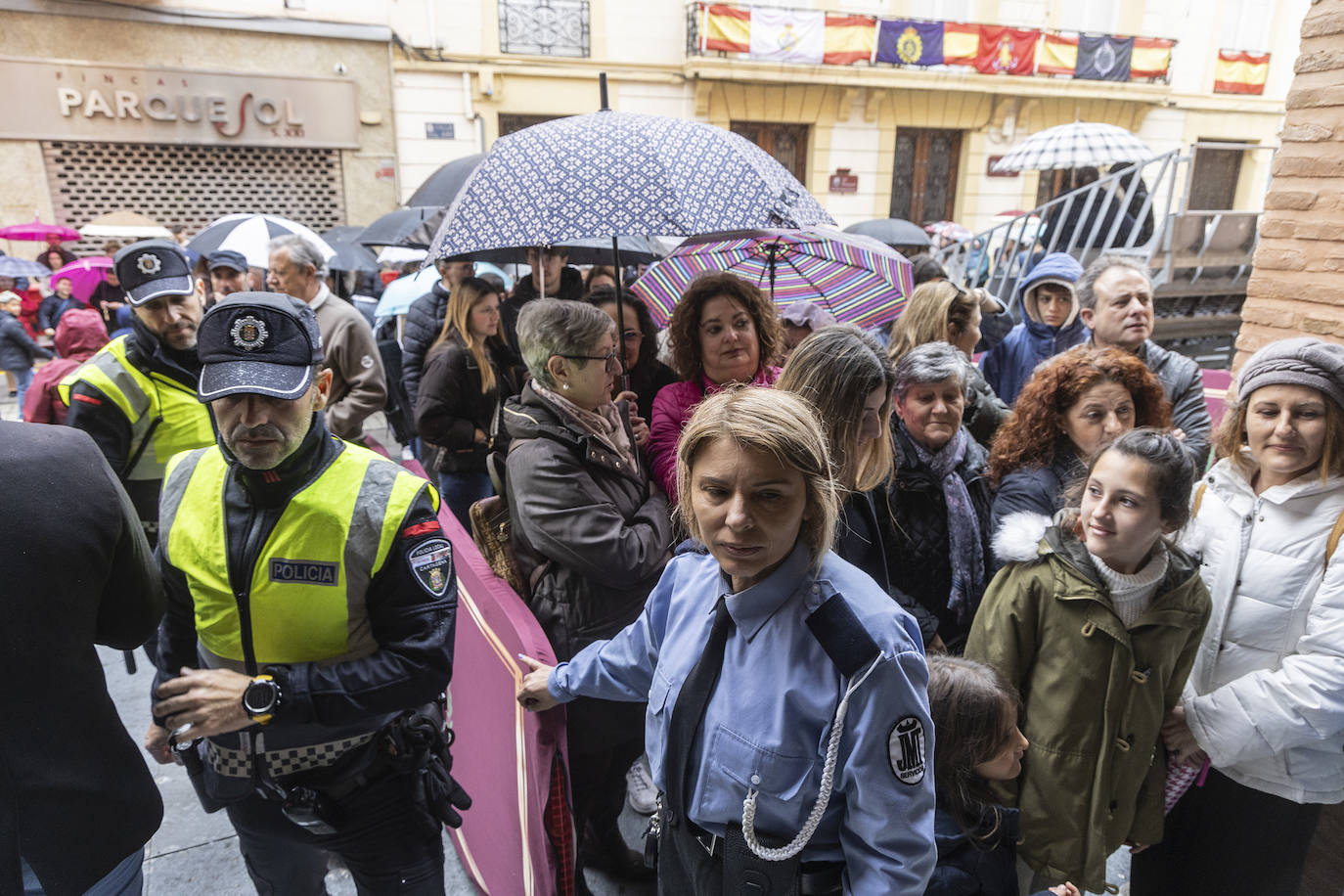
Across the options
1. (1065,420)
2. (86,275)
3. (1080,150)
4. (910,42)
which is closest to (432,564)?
(1065,420)

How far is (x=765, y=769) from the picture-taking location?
4.47ft

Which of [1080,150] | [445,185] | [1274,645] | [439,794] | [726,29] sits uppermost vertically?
[726,29]

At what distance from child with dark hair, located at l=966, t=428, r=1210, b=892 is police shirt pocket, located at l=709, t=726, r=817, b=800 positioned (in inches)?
37.4

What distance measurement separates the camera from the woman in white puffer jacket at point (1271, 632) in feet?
6.45

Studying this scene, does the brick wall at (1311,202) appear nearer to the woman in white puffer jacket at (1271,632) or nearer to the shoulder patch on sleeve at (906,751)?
the woman in white puffer jacket at (1271,632)

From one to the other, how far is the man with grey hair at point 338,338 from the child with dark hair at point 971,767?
3.31m

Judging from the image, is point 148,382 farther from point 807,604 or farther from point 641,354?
point 807,604

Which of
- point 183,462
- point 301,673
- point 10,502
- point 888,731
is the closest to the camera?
point 888,731

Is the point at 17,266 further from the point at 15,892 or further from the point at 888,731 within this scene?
the point at 888,731

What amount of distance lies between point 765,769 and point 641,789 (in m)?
2.02

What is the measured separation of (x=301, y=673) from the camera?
5.65ft

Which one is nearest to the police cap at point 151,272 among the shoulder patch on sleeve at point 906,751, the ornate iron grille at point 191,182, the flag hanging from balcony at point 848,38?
the shoulder patch on sleeve at point 906,751

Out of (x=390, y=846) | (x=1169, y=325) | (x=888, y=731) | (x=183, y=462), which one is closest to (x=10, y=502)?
(x=183, y=462)

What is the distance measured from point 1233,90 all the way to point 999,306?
1929 cm
